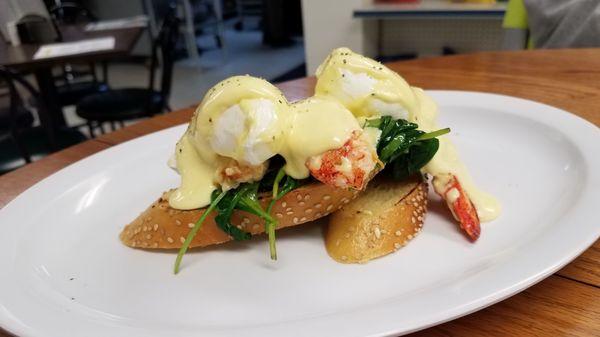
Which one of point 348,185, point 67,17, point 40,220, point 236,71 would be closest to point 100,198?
point 40,220

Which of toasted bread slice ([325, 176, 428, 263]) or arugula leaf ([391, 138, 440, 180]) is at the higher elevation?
arugula leaf ([391, 138, 440, 180])

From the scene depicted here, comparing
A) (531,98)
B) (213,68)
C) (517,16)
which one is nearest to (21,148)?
(531,98)

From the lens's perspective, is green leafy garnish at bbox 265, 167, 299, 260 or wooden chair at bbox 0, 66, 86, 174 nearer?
green leafy garnish at bbox 265, 167, 299, 260

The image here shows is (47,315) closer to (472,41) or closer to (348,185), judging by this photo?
(348,185)

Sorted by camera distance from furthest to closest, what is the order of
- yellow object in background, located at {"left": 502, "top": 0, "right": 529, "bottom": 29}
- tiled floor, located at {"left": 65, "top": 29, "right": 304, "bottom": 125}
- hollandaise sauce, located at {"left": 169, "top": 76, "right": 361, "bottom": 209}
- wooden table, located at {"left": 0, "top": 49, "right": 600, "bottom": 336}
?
tiled floor, located at {"left": 65, "top": 29, "right": 304, "bottom": 125} → yellow object in background, located at {"left": 502, "top": 0, "right": 529, "bottom": 29} → hollandaise sauce, located at {"left": 169, "top": 76, "right": 361, "bottom": 209} → wooden table, located at {"left": 0, "top": 49, "right": 600, "bottom": 336}

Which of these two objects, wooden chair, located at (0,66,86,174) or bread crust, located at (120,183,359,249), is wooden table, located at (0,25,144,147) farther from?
bread crust, located at (120,183,359,249)

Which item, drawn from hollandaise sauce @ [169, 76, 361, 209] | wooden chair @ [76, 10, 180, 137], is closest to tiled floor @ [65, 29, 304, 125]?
wooden chair @ [76, 10, 180, 137]

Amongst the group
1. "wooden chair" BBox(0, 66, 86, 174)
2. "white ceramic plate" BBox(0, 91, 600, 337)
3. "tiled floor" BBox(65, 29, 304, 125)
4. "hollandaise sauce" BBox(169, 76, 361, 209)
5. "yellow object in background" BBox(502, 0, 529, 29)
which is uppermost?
"hollandaise sauce" BBox(169, 76, 361, 209)

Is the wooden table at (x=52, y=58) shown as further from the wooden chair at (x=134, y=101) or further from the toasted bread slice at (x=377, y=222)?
the toasted bread slice at (x=377, y=222)
